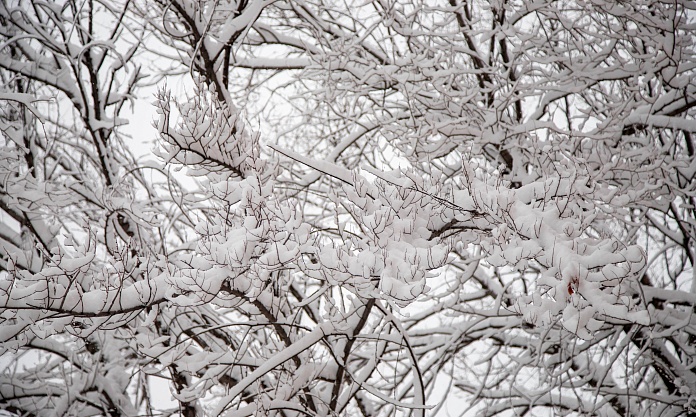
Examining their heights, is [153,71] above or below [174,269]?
above

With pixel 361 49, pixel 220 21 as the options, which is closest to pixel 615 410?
pixel 361 49

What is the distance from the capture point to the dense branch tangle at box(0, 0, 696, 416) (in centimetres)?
214

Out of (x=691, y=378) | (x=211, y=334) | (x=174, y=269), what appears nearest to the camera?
(x=174, y=269)

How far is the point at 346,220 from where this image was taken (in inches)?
140

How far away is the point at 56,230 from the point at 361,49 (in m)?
3.14

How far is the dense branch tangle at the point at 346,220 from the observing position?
2.14 meters

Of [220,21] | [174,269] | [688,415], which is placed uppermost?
[220,21]

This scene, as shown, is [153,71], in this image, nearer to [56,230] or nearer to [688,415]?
[56,230]

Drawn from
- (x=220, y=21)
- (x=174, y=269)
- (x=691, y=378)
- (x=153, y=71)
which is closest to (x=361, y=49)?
(x=220, y=21)

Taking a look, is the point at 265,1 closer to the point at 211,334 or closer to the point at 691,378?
the point at 211,334

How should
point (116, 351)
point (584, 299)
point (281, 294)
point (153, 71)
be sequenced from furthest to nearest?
point (153, 71), point (116, 351), point (281, 294), point (584, 299)

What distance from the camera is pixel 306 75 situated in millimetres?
4980

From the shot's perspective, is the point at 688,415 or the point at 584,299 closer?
the point at 584,299

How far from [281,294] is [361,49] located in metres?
2.70
